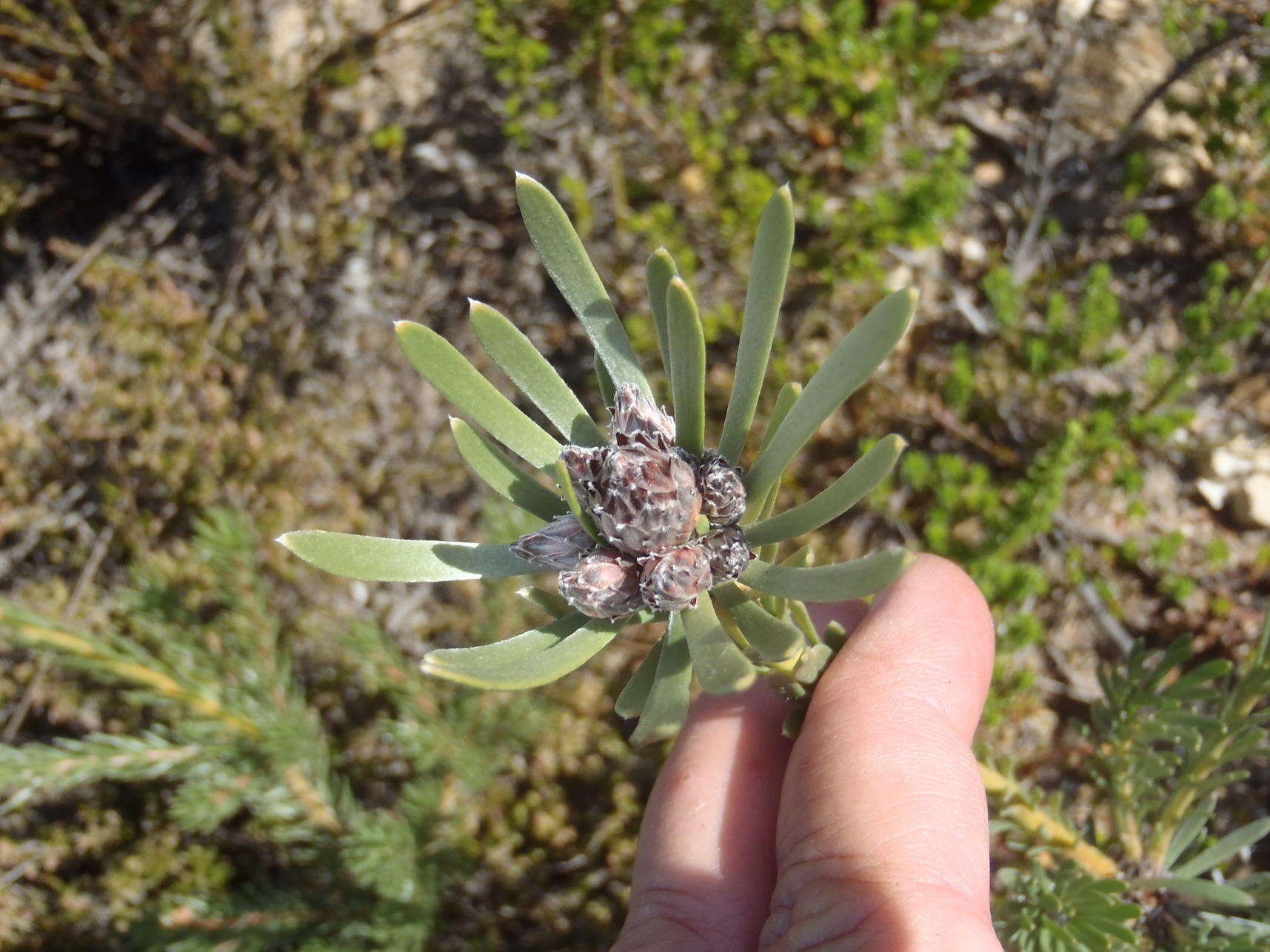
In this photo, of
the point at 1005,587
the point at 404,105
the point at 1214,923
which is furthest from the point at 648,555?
the point at 404,105

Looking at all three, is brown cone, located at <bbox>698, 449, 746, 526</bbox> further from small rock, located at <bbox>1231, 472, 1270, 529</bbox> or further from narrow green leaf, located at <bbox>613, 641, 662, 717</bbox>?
small rock, located at <bbox>1231, 472, 1270, 529</bbox>

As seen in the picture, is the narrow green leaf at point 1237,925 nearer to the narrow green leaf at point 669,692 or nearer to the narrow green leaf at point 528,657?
the narrow green leaf at point 669,692

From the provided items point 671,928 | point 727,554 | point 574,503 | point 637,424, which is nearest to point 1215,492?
point 671,928

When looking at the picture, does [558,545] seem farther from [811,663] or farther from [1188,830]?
[1188,830]

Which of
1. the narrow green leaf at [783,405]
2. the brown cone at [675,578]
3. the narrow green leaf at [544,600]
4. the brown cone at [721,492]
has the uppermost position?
the narrow green leaf at [783,405]

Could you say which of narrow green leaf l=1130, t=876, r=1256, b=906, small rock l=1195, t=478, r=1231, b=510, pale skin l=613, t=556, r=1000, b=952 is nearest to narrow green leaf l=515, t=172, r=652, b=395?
pale skin l=613, t=556, r=1000, b=952

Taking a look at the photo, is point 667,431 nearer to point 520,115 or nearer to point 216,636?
point 216,636

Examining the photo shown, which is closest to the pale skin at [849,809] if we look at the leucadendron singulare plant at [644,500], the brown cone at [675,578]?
the leucadendron singulare plant at [644,500]
